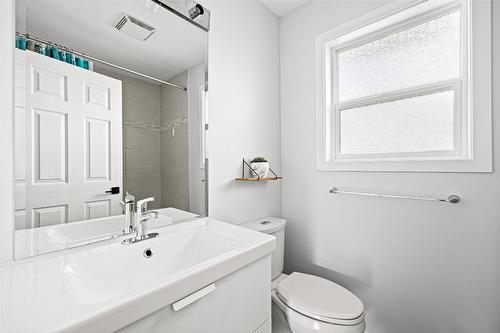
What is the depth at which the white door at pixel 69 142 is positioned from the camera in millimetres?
798

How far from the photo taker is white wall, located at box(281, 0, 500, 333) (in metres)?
1.09

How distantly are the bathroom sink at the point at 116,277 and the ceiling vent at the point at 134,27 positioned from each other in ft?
3.07

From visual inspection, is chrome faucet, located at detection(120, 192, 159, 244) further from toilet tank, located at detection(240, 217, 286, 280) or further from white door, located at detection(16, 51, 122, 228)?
toilet tank, located at detection(240, 217, 286, 280)

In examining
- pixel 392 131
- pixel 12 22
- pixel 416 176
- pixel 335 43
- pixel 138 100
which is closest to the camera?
pixel 12 22

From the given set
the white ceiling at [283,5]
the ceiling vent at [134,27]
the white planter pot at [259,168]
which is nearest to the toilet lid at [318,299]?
the white planter pot at [259,168]

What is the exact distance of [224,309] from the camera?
77 cm

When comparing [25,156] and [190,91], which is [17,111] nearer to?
[25,156]

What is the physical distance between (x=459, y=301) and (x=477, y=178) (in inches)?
25.1

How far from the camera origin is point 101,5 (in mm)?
947

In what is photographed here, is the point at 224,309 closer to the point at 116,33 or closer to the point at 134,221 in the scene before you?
the point at 134,221

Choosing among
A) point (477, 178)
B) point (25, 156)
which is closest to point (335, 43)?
point (477, 178)

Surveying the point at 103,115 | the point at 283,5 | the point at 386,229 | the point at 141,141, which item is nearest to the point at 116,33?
the point at 103,115

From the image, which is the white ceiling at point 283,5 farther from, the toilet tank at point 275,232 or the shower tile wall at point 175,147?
the toilet tank at point 275,232

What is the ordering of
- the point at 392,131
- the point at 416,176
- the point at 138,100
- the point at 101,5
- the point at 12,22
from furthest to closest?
the point at 392,131, the point at 416,176, the point at 138,100, the point at 101,5, the point at 12,22
